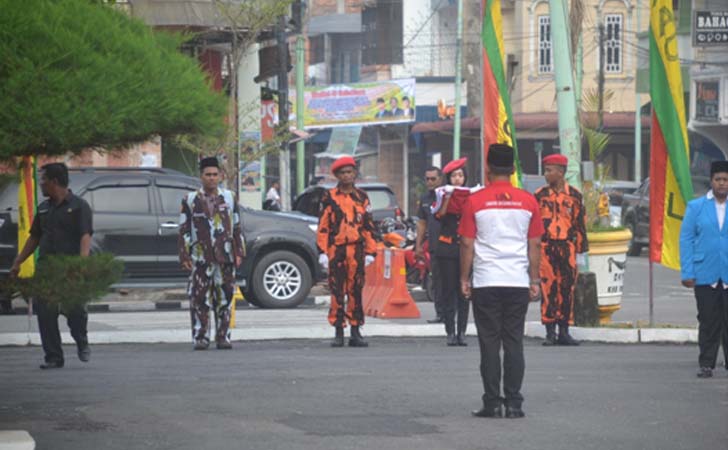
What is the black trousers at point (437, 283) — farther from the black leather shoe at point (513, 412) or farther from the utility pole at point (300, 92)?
the utility pole at point (300, 92)

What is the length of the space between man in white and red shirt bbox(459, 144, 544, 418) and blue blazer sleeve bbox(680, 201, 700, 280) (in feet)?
8.99

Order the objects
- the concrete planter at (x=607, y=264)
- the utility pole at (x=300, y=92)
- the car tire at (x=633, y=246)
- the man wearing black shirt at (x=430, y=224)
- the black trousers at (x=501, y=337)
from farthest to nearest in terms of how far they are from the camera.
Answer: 1. the utility pole at (x=300, y=92)
2. the car tire at (x=633, y=246)
3. the concrete planter at (x=607, y=264)
4. the man wearing black shirt at (x=430, y=224)
5. the black trousers at (x=501, y=337)

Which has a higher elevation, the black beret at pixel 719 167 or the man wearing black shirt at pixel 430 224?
the black beret at pixel 719 167

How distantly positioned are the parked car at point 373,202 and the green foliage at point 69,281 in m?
20.1

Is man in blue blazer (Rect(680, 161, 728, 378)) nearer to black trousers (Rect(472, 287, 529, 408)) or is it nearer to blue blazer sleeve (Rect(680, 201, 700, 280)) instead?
blue blazer sleeve (Rect(680, 201, 700, 280))

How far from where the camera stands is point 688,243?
12.1 m

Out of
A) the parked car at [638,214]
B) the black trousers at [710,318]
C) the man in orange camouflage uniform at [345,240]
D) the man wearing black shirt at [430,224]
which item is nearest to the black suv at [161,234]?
the man wearing black shirt at [430,224]

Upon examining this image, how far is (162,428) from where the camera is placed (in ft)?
29.6

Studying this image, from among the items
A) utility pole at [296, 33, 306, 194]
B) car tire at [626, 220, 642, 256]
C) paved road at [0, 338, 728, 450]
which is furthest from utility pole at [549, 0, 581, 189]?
utility pole at [296, 33, 306, 194]

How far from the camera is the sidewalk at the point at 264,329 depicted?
600 inches

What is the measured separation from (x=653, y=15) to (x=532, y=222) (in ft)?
20.8

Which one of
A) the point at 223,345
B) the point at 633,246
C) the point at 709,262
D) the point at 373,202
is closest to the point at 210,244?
the point at 223,345

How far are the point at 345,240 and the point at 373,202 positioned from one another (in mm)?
16211

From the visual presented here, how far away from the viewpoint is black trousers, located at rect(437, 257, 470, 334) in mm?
14648
